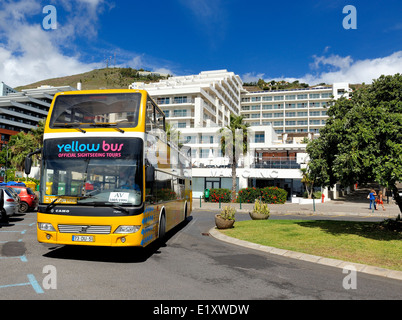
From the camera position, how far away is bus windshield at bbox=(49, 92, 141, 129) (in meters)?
7.63

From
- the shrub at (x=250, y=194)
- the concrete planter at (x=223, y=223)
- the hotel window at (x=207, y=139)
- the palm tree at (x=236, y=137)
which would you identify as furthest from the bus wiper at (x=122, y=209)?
the hotel window at (x=207, y=139)

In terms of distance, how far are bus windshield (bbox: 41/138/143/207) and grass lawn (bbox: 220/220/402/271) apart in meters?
4.98

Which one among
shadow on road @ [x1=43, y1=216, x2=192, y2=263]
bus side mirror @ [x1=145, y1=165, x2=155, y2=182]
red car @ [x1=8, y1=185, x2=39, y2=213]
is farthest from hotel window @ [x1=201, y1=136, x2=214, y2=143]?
bus side mirror @ [x1=145, y1=165, x2=155, y2=182]

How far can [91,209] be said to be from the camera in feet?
23.0

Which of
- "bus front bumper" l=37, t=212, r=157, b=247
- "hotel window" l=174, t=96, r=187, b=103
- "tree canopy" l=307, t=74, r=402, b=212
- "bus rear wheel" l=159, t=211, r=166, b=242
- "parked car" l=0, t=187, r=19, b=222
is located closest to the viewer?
"bus front bumper" l=37, t=212, r=157, b=247

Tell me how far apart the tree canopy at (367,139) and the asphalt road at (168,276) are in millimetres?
3335

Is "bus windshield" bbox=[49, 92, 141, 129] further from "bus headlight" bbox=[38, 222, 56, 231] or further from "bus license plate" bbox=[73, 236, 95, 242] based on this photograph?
"bus license plate" bbox=[73, 236, 95, 242]

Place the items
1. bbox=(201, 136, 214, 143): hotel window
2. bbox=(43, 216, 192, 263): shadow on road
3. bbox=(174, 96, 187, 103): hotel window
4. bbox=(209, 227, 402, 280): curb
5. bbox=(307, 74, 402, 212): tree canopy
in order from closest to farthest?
1. bbox=(209, 227, 402, 280): curb
2. bbox=(43, 216, 192, 263): shadow on road
3. bbox=(307, 74, 402, 212): tree canopy
4. bbox=(201, 136, 214, 143): hotel window
5. bbox=(174, 96, 187, 103): hotel window

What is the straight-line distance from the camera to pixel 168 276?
6.19m

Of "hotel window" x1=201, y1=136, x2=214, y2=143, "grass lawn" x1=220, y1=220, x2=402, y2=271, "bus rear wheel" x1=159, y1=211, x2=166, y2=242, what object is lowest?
"grass lawn" x1=220, y1=220, x2=402, y2=271

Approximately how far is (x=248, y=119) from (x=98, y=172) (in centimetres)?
9722

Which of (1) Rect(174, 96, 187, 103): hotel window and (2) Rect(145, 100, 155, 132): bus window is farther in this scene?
(1) Rect(174, 96, 187, 103): hotel window

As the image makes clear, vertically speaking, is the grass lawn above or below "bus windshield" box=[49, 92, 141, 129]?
below
